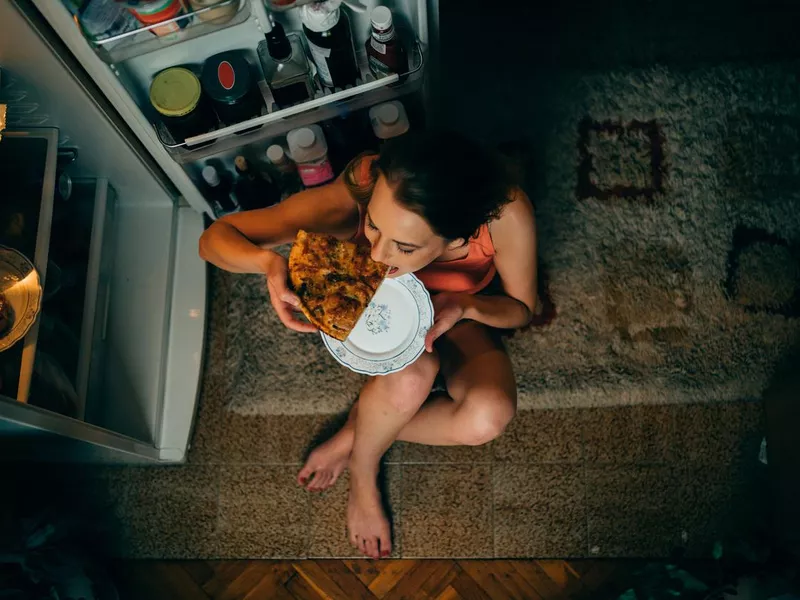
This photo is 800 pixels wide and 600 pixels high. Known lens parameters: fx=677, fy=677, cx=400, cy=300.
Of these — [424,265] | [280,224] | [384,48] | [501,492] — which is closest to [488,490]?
[501,492]

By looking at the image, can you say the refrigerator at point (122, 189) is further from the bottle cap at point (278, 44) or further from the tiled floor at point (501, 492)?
the tiled floor at point (501, 492)

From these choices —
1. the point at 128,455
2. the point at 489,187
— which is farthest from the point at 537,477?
the point at 128,455

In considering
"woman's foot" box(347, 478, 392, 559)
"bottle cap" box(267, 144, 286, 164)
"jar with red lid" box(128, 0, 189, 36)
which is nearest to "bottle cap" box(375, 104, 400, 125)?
"bottle cap" box(267, 144, 286, 164)

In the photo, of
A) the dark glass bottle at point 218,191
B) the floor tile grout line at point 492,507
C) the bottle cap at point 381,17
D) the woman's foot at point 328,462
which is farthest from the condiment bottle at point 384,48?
the floor tile grout line at point 492,507

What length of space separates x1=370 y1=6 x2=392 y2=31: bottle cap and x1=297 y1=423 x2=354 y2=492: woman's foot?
0.93m

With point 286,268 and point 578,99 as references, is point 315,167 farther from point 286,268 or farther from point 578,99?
point 578,99

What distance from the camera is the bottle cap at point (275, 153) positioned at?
144 centimetres

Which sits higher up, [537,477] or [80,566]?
[80,566]

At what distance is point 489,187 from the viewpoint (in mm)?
1136

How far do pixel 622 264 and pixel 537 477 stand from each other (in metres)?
0.59

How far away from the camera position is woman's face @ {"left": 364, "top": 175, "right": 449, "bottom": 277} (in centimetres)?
108

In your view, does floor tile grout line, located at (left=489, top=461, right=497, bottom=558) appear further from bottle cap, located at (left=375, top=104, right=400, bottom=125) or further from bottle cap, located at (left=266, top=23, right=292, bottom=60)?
bottle cap, located at (left=266, top=23, right=292, bottom=60)

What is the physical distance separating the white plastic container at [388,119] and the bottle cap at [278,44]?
260 millimetres

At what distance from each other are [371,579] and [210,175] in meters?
1.02
